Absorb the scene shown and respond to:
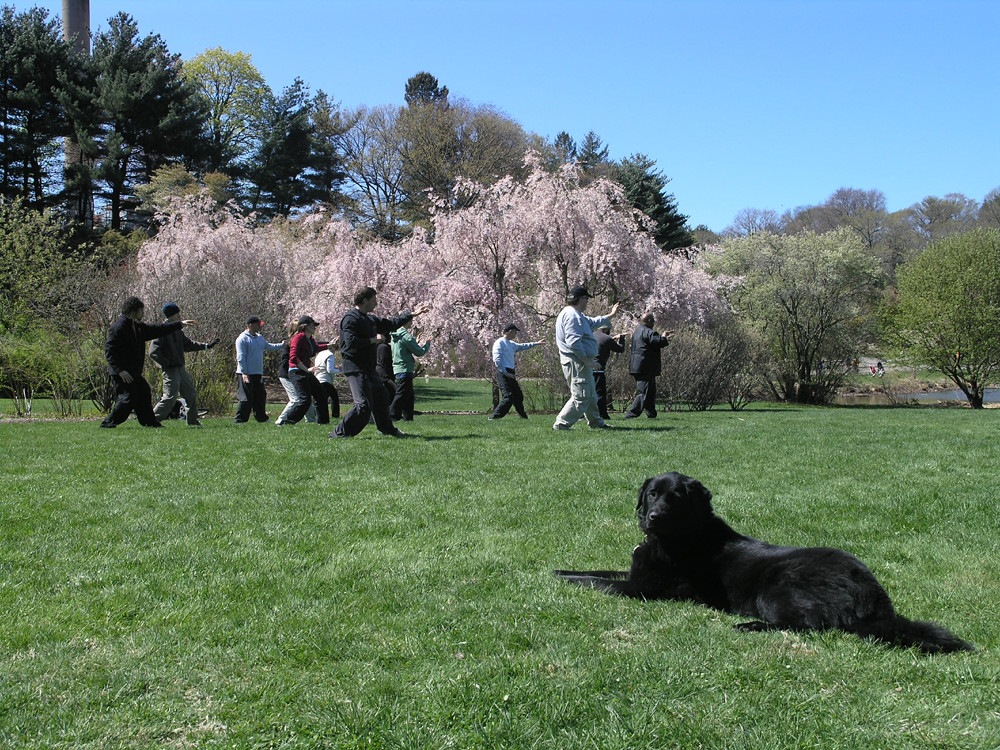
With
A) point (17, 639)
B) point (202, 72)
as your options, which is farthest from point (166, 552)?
point (202, 72)

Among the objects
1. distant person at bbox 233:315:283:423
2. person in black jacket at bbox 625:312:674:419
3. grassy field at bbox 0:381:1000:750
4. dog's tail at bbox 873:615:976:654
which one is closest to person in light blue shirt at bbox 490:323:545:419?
person in black jacket at bbox 625:312:674:419

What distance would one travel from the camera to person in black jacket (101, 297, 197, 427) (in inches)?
432

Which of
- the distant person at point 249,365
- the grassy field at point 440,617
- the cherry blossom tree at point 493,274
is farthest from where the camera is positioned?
the cherry blossom tree at point 493,274

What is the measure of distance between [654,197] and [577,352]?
1352 inches

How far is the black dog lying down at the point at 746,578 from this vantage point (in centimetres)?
318

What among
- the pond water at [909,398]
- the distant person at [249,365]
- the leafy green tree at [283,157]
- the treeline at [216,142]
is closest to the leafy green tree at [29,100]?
the treeline at [216,142]

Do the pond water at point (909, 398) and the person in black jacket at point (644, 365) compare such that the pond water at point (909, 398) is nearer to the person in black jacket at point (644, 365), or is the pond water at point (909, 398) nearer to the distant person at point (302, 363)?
the person in black jacket at point (644, 365)

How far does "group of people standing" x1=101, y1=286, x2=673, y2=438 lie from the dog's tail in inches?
287

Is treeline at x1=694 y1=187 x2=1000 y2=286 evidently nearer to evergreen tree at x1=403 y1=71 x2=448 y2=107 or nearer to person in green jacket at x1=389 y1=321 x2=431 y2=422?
evergreen tree at x1=403 y1=71 x2=448 y2=107

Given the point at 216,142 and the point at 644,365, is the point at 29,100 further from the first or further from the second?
the point at 644,365

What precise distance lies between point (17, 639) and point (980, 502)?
618 cm

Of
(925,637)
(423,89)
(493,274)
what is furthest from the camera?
(423,89)

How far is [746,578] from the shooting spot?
3.61 metres

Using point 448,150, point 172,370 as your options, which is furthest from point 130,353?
point 448,150
